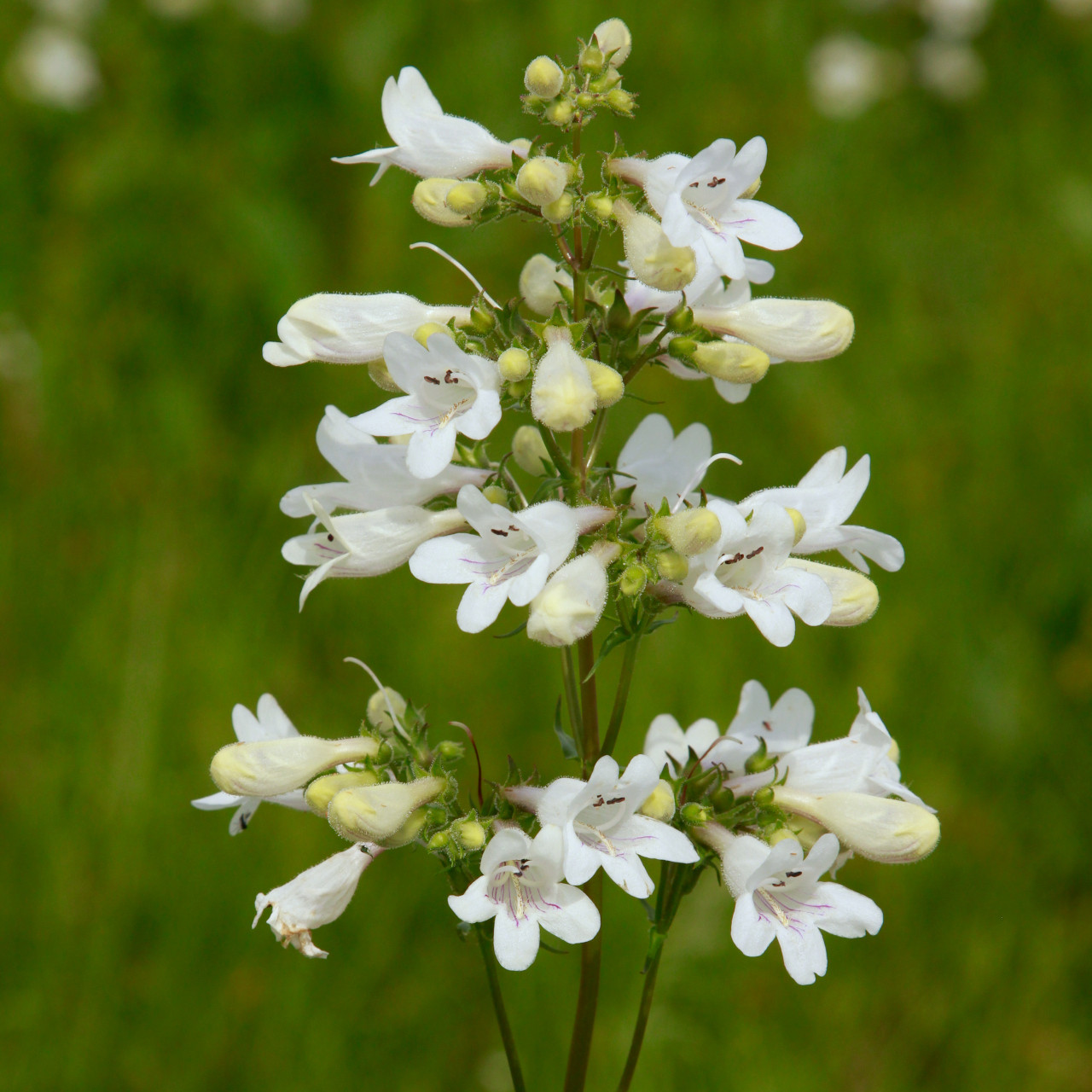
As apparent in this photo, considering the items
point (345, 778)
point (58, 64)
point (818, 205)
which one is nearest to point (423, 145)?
point (345, 778)

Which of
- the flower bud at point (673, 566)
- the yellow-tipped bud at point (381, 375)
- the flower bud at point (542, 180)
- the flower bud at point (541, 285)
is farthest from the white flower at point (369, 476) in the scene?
the flower bud at point (542, 180)

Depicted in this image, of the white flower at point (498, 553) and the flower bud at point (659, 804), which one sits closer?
the white flower at point (498, 553)

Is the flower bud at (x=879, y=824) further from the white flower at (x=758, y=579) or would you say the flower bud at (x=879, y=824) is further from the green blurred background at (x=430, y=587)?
the green blurred background at (x=430, y=587)

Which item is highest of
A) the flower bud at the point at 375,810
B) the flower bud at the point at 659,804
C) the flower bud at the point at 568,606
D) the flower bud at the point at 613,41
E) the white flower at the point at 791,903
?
the flower bud at the point at 613,41

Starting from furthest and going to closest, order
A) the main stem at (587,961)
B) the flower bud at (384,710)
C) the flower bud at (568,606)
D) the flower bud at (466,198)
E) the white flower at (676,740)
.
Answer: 1. the white flower at (676,740)
2. the flower bud at (384,710)
3. the main stem at (587,961)
4. the flower bud at (466,198)
5. the flower bud at (568,606)

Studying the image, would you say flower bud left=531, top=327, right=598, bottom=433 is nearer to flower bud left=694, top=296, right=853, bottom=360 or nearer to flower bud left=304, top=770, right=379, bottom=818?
flower bud left=694, top=296, right=853, bottom=360

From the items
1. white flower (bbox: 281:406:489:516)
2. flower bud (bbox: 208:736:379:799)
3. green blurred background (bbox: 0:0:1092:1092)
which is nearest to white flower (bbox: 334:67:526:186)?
white flower (bbox: 281:406:489:516)

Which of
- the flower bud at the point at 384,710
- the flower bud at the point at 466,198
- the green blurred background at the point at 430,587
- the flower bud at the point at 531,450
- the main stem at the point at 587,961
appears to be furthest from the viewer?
the green blurred background at the point at 430,587
